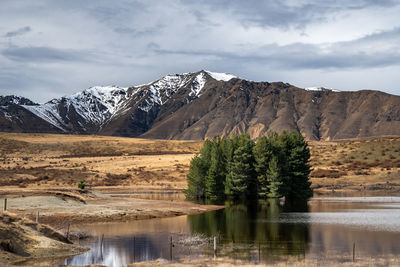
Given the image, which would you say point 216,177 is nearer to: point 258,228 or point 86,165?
point 258,228

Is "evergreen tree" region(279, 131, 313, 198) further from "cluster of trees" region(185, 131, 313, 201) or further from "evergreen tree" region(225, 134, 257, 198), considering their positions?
"evergreen tree" region(225, 134, 257, 198)

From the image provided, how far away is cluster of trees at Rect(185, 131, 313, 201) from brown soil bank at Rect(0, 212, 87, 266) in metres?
49.6

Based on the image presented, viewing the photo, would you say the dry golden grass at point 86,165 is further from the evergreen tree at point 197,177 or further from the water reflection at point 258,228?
the water reflection at point 258,228

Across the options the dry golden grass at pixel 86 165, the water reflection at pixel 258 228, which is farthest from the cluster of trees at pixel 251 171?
the dry golden grass at pixel 86 165

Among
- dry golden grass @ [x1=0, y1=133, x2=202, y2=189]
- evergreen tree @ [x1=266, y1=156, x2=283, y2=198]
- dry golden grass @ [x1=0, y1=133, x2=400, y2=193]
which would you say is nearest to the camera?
evergreen tree @ [x1=266, y1=156, x2=283, y2=198]

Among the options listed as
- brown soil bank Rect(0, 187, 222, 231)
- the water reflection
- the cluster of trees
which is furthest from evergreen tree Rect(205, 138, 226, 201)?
the water reflection

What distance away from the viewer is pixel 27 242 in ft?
115

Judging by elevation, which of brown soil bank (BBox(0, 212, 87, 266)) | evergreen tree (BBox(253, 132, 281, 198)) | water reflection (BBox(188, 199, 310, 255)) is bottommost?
water reflection (BBox(188, 199, 310, 255))

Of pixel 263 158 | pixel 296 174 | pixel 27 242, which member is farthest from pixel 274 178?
pixel 27 242

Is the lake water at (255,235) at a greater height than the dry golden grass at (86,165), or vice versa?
the dry golden grass at (86,165)

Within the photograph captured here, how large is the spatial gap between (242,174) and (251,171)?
2838mm

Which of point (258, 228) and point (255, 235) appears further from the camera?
point (258, 228)

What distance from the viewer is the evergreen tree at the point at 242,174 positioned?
85000 millimetres

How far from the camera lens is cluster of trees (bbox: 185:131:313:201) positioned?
85000mm
